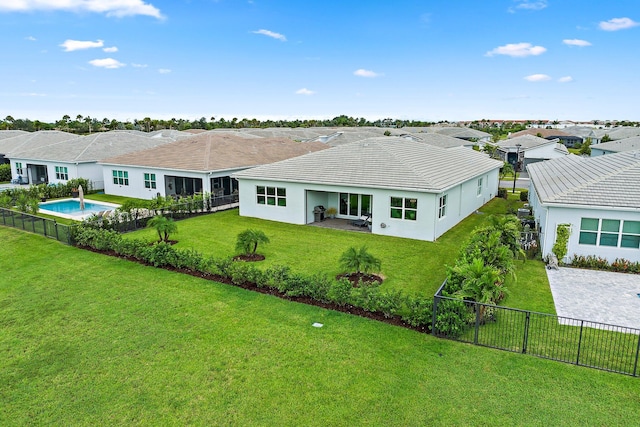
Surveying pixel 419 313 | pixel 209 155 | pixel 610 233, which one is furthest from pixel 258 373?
pixel 209 155

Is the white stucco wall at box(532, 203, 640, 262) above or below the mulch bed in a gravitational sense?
above

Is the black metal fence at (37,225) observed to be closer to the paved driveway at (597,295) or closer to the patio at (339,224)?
the patio at (339,224)

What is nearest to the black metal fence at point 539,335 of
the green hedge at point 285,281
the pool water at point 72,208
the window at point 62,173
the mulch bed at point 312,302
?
the green hedge at point 285,281

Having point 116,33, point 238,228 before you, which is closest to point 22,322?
point 238,228

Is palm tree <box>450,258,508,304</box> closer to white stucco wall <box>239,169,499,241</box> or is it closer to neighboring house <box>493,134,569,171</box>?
white stucco wall <box>239,169,499,241</box>

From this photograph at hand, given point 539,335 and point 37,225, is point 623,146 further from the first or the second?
point 37,225

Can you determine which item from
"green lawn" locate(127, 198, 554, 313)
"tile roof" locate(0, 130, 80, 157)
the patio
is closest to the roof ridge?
"green lawn" locate(127, 198, 554, 313)
